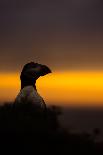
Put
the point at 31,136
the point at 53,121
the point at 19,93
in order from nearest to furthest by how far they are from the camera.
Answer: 1. the point at 31,136
2. the point at 53,121
3. the point at 19,93

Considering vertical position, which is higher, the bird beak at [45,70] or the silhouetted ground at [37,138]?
the bird beak at [45,70]

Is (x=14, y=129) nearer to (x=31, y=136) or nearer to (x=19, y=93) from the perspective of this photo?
(x=31, y=136)

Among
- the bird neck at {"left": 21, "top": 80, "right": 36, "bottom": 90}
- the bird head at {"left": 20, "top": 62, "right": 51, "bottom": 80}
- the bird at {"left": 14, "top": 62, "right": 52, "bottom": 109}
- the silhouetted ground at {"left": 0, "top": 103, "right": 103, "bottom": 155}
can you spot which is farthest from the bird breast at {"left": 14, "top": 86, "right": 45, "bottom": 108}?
the silhouetted ground at {"left": 0, "top": 103, "right": 103, "bottom": 155}

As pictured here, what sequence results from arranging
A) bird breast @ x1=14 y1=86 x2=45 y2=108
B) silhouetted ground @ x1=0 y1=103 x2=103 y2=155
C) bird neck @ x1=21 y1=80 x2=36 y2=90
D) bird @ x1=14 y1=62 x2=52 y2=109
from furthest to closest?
bird neck @ x1=21 y1=80 x2=36 y2=90 → bird @ x1=14 y1=62 x2=52 y2=109 → bird breast @ x1=14 y1=86 x2=45 y2=108 → silhouetted ground @ x1=0 y1=103 x2=103 y2=155

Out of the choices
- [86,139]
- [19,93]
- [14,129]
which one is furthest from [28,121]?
[19,93]

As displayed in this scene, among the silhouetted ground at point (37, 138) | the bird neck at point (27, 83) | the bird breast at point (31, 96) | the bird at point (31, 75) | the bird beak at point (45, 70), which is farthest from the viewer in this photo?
the bird neck at point (27, 83)

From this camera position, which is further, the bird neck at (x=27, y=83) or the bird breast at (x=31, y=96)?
the bird neck at (x=27, y=83)

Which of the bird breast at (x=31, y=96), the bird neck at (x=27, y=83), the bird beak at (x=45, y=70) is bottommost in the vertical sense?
the bird breast at (x=31, y=96)

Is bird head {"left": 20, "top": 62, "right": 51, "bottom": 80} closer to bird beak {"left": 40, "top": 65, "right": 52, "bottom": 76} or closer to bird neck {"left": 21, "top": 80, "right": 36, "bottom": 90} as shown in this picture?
bird beak {"left": 40, "top": 65, "right": 52, "bottom": 76}

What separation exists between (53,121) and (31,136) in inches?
72.8

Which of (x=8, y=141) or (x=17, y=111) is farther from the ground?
(x=17, y=111)

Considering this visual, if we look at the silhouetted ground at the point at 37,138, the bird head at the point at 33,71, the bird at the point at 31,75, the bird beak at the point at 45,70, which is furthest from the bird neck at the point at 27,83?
the silhouetted ground at the point at 37,138

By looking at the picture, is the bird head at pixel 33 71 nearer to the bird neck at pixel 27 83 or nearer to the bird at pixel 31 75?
the bird at pixel 31 75

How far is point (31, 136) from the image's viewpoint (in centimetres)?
1055
